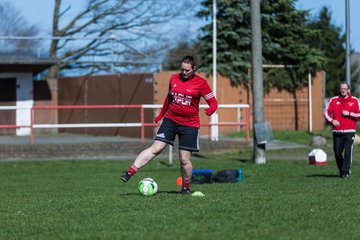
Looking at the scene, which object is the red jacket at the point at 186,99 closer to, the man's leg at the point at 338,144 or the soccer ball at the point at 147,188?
the soccer ball at the point at 147,188

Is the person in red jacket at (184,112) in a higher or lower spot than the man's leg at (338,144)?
higher

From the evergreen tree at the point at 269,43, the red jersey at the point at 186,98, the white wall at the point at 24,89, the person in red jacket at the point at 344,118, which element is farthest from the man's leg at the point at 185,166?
the white wall at the point at 24,89

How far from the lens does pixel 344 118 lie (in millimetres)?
15367

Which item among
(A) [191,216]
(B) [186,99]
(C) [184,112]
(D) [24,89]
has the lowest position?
(A) [191,216]

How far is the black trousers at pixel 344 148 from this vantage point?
15.4 m

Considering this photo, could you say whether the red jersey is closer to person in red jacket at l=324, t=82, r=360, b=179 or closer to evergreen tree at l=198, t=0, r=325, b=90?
person in red jacket at l=324, t=82, r=360, b=179

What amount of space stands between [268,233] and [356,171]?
11.1 m

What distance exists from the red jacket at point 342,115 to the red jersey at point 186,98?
5.01 m

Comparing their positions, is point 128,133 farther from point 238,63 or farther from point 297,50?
point 297,50

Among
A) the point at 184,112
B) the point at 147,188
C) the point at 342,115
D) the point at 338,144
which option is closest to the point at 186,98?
the point at 184,112

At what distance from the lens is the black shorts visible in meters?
11.0

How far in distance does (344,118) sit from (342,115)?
0.07 meters

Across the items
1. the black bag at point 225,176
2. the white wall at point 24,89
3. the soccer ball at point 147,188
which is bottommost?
the black bag at point 225,176

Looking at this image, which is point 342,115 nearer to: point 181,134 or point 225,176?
point 225,176
